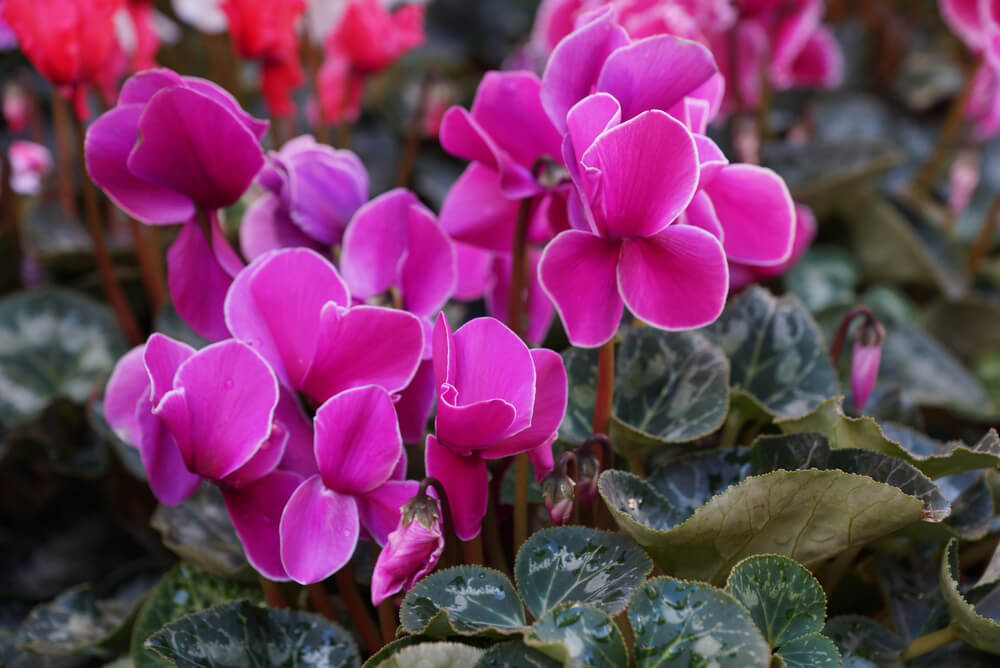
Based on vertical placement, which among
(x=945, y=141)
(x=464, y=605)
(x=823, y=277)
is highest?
(x=464, y=605)

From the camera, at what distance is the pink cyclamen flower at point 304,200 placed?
0.67m

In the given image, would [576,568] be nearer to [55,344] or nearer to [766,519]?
[766,519]

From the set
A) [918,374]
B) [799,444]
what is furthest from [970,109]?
[799,444]

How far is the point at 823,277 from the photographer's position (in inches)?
57.1

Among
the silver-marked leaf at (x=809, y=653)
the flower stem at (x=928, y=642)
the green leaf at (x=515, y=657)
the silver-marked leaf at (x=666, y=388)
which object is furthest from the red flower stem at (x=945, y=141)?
the green leaf at (x=515, y=657)

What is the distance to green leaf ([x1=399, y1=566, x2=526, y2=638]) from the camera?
53 cm

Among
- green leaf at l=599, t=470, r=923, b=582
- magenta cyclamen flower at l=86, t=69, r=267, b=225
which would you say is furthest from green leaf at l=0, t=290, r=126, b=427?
green leaf at l=599, t=470, r=923, b=582

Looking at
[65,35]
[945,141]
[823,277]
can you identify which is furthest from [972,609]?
[945,141]

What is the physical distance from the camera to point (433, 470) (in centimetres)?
54

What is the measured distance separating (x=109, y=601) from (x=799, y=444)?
25.6 inches

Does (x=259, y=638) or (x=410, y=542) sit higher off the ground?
(x=410, y=542)

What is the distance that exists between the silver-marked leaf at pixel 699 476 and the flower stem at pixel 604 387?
0.07m

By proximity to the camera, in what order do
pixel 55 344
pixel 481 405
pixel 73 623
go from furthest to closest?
pixel 55 344, pixel 73 623, pixel 481 405

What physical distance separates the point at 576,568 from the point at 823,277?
1018 millimetres
